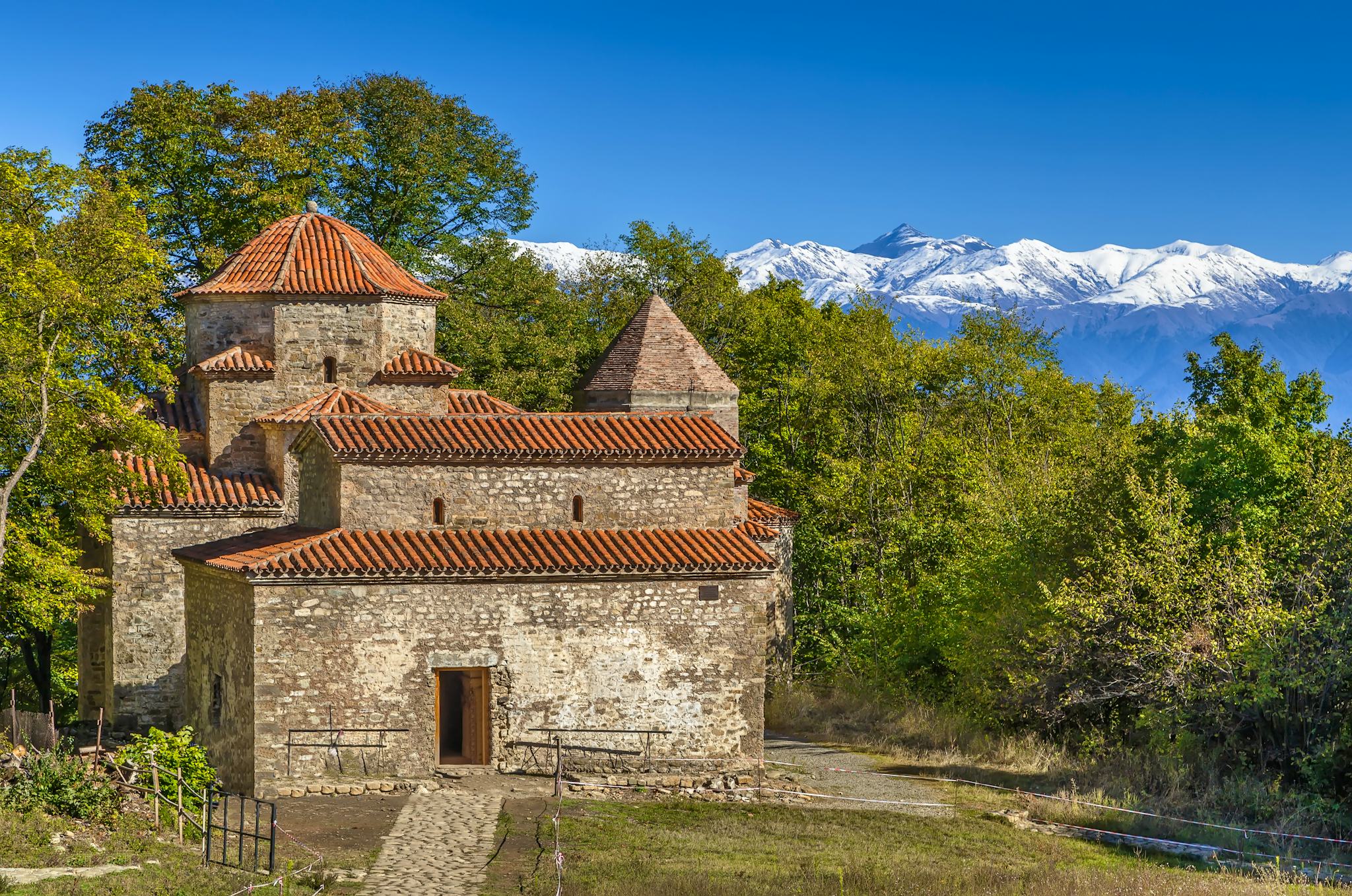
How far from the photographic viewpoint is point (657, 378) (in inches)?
1019

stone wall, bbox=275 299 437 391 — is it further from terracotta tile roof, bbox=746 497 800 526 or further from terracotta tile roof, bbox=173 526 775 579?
terracotta tile roof, bbox=746 497 800 526

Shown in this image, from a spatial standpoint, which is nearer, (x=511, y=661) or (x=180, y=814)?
(x=180, y=814)

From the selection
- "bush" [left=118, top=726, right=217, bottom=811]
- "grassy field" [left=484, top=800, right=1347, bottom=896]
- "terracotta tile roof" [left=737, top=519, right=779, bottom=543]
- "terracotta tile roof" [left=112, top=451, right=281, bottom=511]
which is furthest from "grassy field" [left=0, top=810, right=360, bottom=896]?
"terracotta tile roof" [left=737, top=519, right=779, bottom=543]

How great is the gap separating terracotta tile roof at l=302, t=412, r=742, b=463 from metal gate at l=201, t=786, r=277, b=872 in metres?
4.84

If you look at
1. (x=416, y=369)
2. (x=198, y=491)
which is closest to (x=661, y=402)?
(x=416, y=369)

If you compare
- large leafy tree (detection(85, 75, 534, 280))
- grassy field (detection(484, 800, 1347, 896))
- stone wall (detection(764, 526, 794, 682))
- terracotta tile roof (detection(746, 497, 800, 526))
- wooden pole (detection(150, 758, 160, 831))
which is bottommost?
grassy field (detection(484, 800, 1347, 896))

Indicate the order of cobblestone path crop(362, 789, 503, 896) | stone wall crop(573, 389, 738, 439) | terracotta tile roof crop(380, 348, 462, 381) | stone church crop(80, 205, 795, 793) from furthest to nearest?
1. stone wall crop(573, 389, 738, 439)
2. terracotta tile roof crop(380, 348, 462, 381)
3. stone church crop(80, 205, 795, 793)
4. cobblestone path crop(362, 789, 503, 896)

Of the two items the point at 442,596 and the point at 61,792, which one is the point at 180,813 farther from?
the point at 442,596

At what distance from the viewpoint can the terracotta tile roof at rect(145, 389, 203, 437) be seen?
2411cm

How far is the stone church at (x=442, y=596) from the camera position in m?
18.4

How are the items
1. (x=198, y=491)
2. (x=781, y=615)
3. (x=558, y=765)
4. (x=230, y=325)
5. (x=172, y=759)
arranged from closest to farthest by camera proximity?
(x=172, y=759), (x=558, y=765), (x=198, y=491), (x=230, y=325), (x=781, y=615)

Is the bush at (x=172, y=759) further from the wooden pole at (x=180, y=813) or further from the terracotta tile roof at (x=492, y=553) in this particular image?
the terracotta tile roof at (x=492, y=553)

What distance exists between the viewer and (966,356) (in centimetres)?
4181

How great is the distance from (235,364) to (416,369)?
304 centimetres
